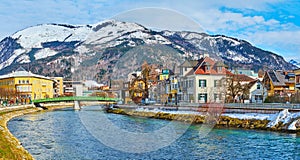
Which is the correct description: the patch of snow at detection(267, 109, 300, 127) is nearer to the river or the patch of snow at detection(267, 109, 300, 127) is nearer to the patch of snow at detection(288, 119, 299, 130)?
the patch of snow at detection(288, 119, 299, 130)

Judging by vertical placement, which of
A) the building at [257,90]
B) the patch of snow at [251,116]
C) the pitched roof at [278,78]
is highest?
the pitched roof at [278,78]

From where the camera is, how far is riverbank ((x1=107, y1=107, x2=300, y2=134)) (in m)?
30.1

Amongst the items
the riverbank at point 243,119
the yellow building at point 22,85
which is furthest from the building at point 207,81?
the yellow building at point 22,85

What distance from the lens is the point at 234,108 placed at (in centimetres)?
3822

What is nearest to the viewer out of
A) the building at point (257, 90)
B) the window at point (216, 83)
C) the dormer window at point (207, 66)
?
the window at point (216, 83)

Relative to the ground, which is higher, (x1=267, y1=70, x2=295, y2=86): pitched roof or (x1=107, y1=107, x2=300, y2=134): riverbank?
(x1=267, y1=70, x2=295, y2=86): pitched roof

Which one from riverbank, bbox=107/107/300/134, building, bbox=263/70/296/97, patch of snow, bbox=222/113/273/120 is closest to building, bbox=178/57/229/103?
riverbank, bbox=107/107/300/134

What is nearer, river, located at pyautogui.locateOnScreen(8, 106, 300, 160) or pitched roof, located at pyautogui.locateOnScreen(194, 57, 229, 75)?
river, located at pyautogui.locateOnScreen(8, 106, 300, 160)

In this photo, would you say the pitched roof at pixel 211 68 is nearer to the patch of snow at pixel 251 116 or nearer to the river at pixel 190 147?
the patch of snow at pixel 251 116

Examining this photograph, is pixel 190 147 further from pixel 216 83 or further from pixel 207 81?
pixel 207 81

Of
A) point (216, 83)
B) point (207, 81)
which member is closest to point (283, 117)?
point (216, 83)

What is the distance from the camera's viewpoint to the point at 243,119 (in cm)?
3509

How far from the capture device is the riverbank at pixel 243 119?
98.7 ft

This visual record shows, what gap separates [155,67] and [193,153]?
50.8 m
